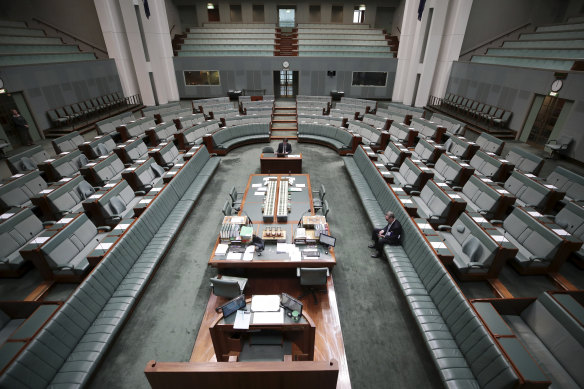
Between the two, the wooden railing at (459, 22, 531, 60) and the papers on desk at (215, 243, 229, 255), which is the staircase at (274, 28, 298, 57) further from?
the papers on desk at (215, 243, 229, 255)

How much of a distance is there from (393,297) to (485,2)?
21.3m

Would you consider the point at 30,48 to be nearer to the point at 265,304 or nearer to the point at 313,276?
the point at 265,304

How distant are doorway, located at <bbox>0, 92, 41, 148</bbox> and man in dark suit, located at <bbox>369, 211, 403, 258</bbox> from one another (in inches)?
575

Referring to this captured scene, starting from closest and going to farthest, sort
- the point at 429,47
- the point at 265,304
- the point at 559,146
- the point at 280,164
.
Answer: the point at 265,304
the point at 280,164
the point at 559,146
the point at 429,47

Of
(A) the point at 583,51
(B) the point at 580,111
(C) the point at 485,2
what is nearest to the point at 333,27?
(C) the point at 485,2

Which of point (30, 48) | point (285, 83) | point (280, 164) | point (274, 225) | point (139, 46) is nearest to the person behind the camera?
point (274, 225)

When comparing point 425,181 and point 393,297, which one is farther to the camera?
point 425,181

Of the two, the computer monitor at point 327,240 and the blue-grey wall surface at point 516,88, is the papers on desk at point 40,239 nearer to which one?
the computer monitor at point 327,240

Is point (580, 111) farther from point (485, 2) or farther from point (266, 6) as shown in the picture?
point (266, 6)

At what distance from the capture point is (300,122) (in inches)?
511

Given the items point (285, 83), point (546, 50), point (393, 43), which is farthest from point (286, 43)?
point (546, 50)

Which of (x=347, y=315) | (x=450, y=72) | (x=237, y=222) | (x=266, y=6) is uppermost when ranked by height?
(x=266, y=6)

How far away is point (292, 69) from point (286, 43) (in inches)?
140

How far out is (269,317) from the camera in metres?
3.91
